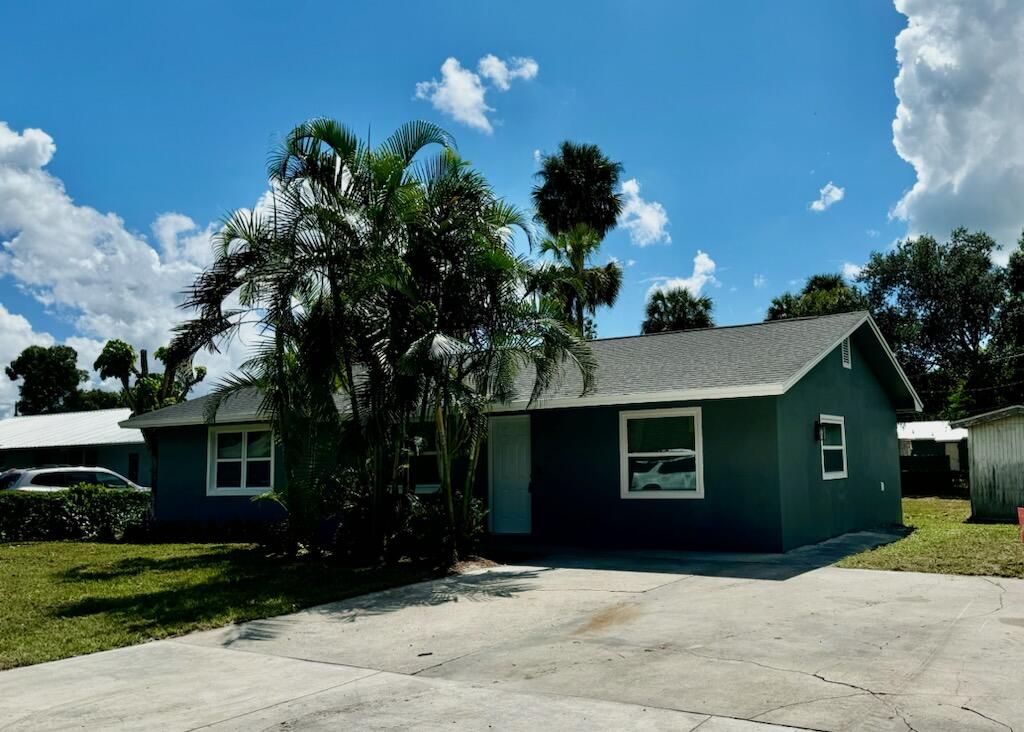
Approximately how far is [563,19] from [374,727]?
35.7ft

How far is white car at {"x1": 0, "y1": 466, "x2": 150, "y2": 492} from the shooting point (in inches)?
789

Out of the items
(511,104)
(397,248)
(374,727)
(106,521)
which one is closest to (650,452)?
(397,248)

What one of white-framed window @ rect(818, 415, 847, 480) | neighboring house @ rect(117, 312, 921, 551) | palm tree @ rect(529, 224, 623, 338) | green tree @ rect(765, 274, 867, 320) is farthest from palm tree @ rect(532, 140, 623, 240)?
white-framed window @ rect(818, 415, 847, 480)

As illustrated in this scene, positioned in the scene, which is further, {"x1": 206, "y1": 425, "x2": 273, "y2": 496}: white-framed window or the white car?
the white car

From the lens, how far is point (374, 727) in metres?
4.95

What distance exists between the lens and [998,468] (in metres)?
18.1

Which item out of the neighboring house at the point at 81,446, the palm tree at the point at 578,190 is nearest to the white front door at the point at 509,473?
the palm tree at the point at 578,190

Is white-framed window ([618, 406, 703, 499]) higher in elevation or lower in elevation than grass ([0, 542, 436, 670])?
higher

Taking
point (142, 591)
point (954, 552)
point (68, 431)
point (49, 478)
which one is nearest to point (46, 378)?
point (68, 431)

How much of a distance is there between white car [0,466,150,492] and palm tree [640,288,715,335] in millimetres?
22067

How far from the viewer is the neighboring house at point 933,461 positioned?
100 ft

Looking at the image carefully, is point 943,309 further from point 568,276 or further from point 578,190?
point 568,276

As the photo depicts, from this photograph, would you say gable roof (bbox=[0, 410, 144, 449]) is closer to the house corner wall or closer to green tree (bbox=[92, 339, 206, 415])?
green tree (bbox=[92, 339, 206, 415])

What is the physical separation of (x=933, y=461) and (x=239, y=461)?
90.2 ft
